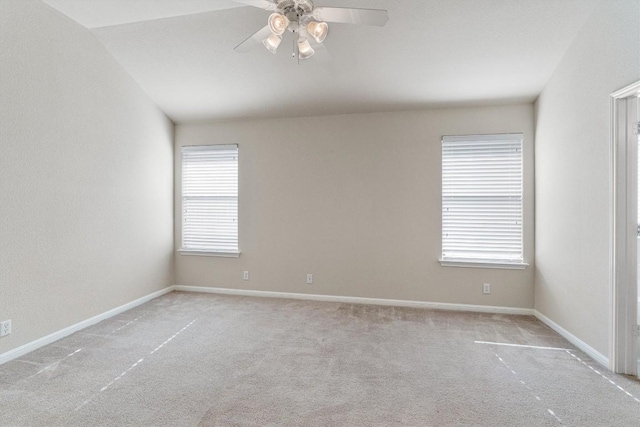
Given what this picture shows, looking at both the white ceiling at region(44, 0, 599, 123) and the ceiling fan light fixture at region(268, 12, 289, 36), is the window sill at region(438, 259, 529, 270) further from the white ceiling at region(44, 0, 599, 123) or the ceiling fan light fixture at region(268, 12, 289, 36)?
the ceiling fan light fixture at region(268, 12, 289, 36)

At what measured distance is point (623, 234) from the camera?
231 centimetres

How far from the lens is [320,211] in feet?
13.7

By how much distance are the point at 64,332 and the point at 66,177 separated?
60.8 inches

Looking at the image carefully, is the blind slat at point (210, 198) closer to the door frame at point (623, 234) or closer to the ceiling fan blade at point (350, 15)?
the ceiling fan blade at point (350, 15)

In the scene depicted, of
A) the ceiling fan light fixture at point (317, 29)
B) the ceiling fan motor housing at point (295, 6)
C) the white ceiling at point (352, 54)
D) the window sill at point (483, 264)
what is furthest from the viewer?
the window sill at point (483, 264)

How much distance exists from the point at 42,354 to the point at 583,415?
4134 mm

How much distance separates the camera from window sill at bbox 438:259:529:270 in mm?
3618

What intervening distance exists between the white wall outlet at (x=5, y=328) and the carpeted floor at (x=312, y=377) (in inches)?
10.5

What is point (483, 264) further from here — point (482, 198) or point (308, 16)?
point (308, 16)

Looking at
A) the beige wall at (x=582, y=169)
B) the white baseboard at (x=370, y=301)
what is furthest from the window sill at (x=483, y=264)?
the white baseboard at (x=370, y=301)

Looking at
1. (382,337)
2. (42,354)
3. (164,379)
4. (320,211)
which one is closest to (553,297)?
(382,337)

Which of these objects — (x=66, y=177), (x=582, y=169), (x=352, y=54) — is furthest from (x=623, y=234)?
(x=66, y=177)

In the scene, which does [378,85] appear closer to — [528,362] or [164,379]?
[528,362]

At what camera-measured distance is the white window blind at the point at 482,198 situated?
367cm
